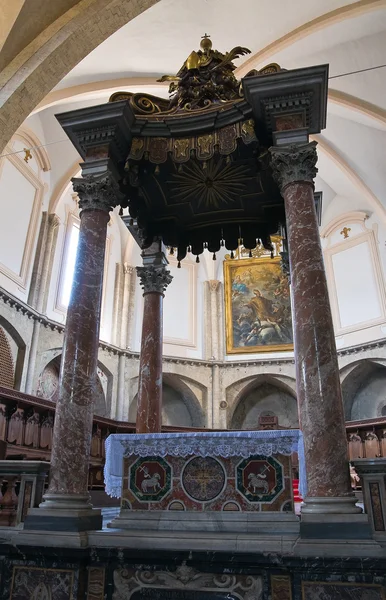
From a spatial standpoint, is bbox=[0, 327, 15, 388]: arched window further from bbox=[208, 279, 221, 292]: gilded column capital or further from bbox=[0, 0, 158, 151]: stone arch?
bbox=[208, 279, 221, 292]: gilded column capital

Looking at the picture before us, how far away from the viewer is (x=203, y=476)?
4652mm

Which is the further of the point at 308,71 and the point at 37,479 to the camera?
the point at 308,71

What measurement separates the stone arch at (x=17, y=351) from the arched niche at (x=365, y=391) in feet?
31.0

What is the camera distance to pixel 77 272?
531 centimetres

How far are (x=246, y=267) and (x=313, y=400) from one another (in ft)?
46.1

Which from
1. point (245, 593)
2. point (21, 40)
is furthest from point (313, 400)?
point (21, 40)

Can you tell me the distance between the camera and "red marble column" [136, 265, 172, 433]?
23.9 ft

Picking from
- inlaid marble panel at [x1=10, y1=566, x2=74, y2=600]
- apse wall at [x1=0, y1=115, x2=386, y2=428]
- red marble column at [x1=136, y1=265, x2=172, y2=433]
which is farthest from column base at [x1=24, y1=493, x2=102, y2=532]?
apse wall at [x1=0, y1=115, x2=386, y2=428]

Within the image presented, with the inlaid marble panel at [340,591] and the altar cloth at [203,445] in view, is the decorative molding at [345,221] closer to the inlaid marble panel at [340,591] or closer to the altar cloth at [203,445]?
the altar cloth at [203,445]

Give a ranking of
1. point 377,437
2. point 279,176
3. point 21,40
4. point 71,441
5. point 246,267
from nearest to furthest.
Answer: point 71,441
point 279,176
point 21,40
point 377,437
point 246,267

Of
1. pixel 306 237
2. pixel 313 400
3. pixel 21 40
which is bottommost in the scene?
pixel 313 400

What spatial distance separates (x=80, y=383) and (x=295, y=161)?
3.16 metres

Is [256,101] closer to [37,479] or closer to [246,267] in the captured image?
[37,479]

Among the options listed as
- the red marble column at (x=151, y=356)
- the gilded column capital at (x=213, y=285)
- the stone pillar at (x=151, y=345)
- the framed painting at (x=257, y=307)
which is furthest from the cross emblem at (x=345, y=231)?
the red marble column at (x=151, y=356)
